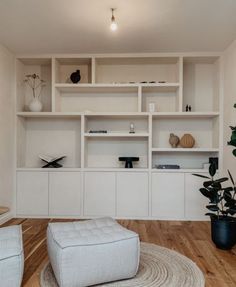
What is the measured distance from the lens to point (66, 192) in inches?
155

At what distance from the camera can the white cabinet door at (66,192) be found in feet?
12.9

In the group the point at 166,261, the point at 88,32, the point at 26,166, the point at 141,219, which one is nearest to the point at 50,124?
the point at 26,166

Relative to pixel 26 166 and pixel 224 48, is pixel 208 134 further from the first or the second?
pixel 26 166

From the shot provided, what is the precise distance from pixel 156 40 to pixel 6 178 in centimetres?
281

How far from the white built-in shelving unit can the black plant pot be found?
42.8 inches

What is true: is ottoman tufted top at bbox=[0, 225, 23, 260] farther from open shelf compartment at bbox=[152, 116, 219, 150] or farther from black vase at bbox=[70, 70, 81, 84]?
open shelf compartment at bbox=[152, 116, 219, 150]

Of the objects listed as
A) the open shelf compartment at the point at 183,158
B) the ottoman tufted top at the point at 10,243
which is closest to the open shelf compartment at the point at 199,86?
the open shelf compartment at the point at 183,158

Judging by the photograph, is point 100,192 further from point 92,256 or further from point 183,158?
point 92,256

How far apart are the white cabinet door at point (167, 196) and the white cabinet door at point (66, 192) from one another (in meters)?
1.14

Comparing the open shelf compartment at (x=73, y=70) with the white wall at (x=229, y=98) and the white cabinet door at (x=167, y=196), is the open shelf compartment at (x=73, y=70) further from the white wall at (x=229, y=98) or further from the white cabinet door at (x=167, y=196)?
the white wall at (x=229, y=98)

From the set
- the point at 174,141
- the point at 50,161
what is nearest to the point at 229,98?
the point at 174,141

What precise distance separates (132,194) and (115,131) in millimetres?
1063

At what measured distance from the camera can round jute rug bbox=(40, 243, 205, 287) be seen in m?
2.05

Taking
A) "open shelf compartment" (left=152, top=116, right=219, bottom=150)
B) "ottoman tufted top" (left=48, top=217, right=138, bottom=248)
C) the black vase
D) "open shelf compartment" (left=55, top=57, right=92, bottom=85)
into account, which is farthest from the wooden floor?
"open shelf compartment" (left=55, top=57, right=92, bottom=85)
